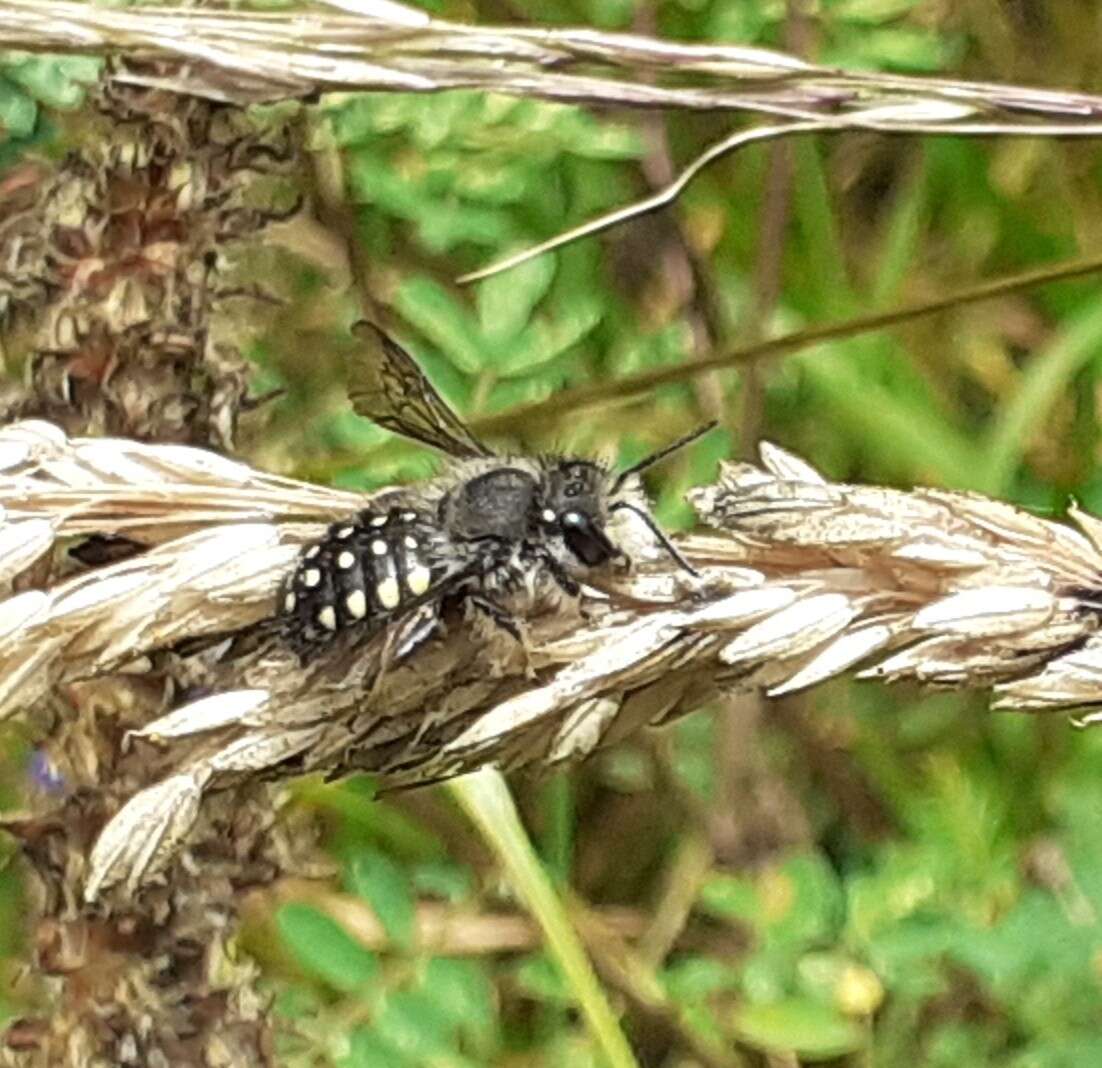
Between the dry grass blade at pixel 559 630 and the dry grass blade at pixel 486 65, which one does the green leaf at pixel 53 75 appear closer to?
the dry grass blade at pixel 486 65

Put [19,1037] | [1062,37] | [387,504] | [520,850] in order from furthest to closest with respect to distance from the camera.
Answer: [1062,37], [520,850], [19,1037], [387,504]

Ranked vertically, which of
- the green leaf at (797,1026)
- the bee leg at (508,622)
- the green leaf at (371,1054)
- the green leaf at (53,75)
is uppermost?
the green leaf at (53,75)

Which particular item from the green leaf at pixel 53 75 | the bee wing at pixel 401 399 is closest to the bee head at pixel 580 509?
the bee wing at pixel 401 399

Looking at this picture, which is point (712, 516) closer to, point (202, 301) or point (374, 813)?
point (202, 301)

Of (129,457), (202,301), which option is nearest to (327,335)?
(202,301)

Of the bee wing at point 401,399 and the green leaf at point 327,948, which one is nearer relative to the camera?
the bee wing at point 401,399

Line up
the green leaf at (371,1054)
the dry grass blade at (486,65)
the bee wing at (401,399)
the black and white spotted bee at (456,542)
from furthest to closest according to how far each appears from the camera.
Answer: the green leaf at (371,1054) < the bee wing at (401,399) < the dry grass blade at (486,65) < the black and white spotted bee at (456,542)

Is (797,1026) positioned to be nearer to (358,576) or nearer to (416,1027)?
(416,1027)
